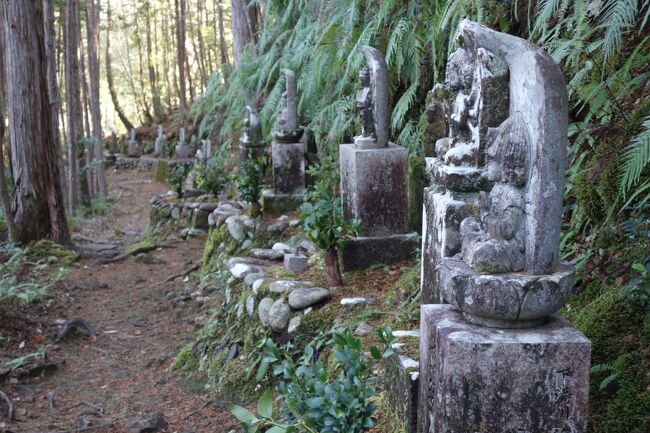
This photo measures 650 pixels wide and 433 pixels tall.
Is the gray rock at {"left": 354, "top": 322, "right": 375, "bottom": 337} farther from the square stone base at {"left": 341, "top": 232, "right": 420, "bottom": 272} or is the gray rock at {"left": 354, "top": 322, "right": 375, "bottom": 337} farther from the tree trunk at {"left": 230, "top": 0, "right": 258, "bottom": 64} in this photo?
the tree trunk at {"left": 230, "top": 0, "right": 258, "bottom": 64}

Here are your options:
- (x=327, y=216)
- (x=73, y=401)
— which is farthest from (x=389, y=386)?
(x=73, y=401)

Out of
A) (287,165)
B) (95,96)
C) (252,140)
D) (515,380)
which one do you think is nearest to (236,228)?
(287,165)

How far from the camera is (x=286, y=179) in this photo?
8.03 m

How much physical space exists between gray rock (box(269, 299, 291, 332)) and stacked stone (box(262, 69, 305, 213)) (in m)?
3.30

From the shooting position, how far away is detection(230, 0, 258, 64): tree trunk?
12.9 m

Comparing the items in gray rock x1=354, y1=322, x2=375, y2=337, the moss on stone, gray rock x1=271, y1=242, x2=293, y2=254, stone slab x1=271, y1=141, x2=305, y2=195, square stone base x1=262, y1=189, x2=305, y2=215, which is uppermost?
stone slab x1=271, y1=141, x2=305, y2=195

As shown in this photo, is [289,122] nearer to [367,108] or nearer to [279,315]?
[367,108]

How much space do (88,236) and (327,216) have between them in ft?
30.3

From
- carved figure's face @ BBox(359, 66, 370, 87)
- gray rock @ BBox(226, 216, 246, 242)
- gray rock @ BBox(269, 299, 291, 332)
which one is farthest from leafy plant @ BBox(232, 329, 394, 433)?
gray rock @ BBox(226, 216, 246, 242)

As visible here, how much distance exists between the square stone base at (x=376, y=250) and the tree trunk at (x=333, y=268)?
0.65ft

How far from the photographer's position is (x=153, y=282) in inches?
336

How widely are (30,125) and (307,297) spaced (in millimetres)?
6017

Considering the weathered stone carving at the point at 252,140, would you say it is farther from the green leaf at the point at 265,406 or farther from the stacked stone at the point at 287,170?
the green leaf at the point at 265,406

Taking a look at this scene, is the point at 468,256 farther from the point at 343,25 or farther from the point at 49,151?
the point at 49,151
